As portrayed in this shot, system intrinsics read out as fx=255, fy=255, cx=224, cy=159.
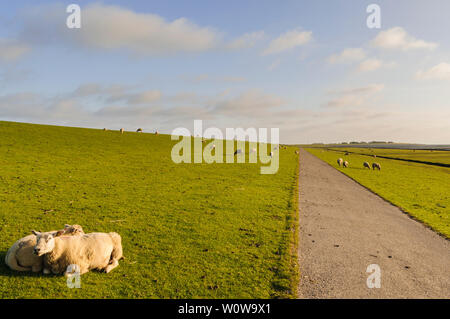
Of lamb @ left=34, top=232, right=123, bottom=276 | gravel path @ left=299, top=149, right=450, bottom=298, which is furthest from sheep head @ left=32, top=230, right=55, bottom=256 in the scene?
gravel path @ left=299, top=149, right=450, bottom=298

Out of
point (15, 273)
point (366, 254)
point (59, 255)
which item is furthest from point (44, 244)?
point (366, 254)

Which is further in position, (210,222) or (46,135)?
(46,135)

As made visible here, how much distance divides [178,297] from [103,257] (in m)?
2.76

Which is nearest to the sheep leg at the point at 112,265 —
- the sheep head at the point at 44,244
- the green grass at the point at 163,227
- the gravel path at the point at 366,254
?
the green grass at the point at 163,227

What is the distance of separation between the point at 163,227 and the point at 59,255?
16.2 feet

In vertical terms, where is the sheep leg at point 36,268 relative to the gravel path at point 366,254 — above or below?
above

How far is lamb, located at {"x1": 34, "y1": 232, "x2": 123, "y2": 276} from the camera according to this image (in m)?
7.11

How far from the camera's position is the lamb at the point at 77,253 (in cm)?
711

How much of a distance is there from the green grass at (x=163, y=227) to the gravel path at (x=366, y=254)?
0.83 metres

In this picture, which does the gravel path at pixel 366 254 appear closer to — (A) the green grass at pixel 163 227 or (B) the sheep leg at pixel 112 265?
(A) the green grass at pixel 163 227

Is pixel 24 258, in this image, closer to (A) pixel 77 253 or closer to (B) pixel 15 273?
(B) pixel 15 273

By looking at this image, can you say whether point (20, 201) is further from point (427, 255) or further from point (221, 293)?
point (427, 255)
